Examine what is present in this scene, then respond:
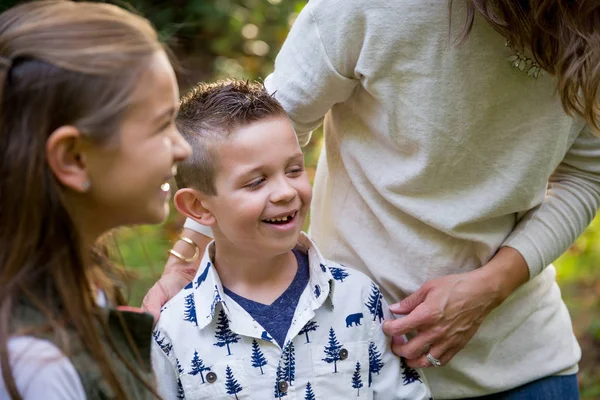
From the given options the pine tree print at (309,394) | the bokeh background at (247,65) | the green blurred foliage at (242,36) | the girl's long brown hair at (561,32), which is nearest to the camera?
the girl's long brown hair at (561,32)

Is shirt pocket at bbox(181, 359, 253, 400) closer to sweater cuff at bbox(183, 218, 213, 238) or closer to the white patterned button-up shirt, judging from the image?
the white patterned button-up shirt

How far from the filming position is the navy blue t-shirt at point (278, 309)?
1752 millimetres

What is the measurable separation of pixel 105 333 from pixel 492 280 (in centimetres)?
85

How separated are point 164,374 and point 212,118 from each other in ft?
1.74

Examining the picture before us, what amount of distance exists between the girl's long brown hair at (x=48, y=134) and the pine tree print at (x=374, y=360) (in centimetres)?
63

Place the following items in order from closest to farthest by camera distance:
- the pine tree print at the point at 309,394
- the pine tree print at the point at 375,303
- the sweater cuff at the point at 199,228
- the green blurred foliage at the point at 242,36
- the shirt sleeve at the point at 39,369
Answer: the shirt sleeve at the point at 39,369 < the pine tree print at the point at 309,394 < the pine tree print at the point at 375,303 < the sweater cuff at the point at 199,228 < the green blurred foliage at the point at 242,36

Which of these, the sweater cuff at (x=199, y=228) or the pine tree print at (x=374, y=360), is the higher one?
the sweater cuff at (x=199, y=228)

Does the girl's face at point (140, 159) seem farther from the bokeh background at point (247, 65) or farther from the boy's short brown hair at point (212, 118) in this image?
the bokeh background at point (247, 65)

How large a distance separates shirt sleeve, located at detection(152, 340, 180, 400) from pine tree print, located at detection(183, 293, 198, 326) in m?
0.08

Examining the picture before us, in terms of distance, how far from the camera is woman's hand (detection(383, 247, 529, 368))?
5.89 feet

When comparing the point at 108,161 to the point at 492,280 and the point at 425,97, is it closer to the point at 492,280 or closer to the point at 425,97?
the point at 425,97

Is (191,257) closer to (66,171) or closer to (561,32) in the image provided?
(66,171)

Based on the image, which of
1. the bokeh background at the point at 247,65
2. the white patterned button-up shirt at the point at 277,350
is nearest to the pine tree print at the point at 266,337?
the white patterned button-up shirt at the point at 277,350

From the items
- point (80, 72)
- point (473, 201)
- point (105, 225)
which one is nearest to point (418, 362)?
point (473, 201)
